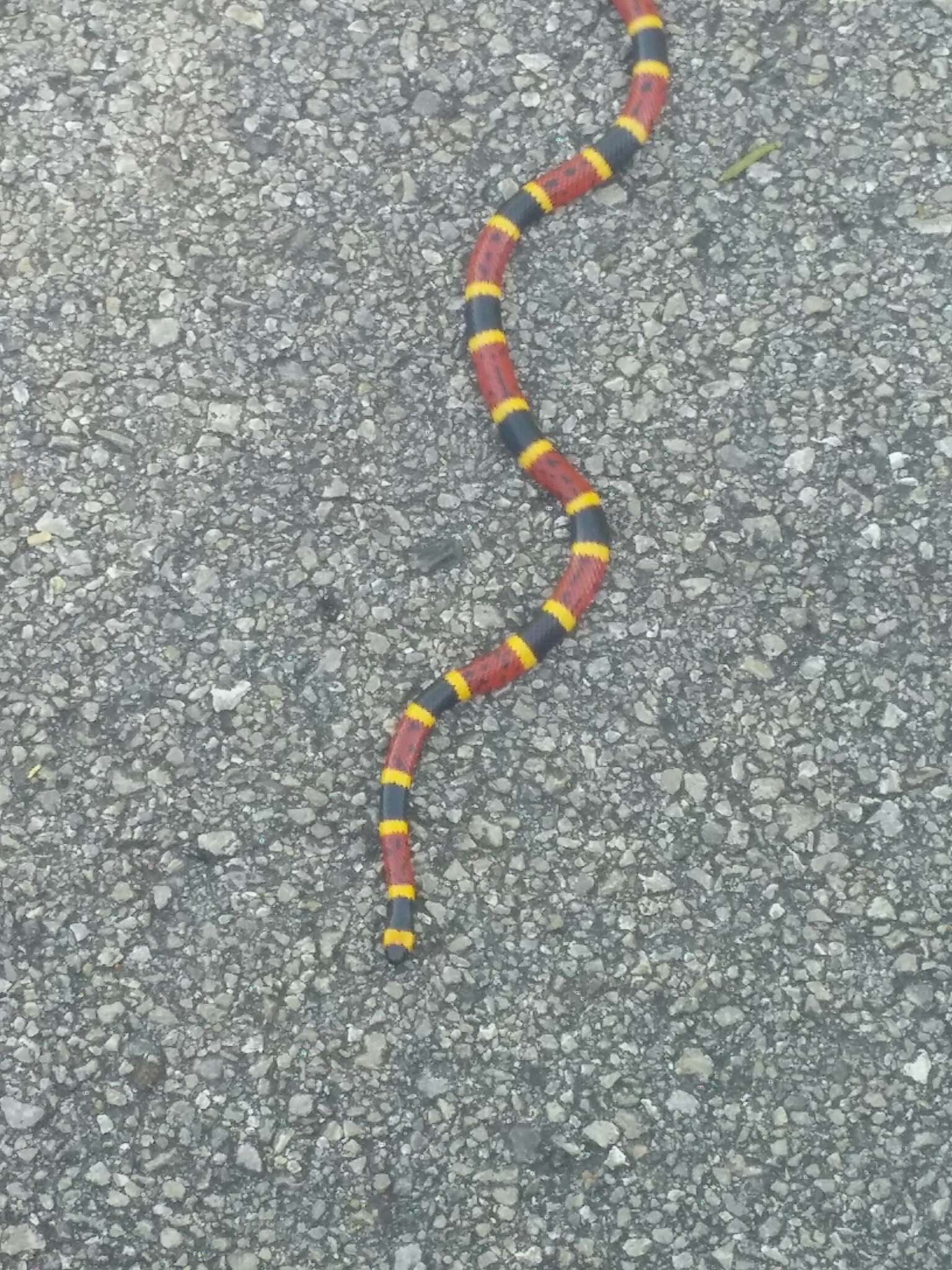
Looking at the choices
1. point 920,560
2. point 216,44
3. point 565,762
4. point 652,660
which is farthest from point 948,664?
point 216,44

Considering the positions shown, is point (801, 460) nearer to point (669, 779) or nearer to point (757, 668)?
point (757, 668)

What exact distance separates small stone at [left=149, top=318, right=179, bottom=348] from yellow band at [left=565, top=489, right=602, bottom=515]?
4.92 ft

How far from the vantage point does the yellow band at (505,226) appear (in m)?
4.77

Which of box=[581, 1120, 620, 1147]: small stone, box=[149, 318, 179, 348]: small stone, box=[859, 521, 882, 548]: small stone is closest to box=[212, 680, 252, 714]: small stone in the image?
box=[149, 318, 179, 348]: small stone

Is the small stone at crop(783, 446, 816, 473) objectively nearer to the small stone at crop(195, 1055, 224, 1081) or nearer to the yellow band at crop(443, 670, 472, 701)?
the yellow band at crop(443, 670, 472, 701)

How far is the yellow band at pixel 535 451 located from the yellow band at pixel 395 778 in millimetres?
1113

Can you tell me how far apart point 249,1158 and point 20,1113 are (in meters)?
0.66

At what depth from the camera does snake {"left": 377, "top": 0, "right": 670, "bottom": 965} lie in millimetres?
4109

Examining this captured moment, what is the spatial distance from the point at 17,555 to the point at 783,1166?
9.78 ft

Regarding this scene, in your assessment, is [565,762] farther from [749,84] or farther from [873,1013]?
[749,84]

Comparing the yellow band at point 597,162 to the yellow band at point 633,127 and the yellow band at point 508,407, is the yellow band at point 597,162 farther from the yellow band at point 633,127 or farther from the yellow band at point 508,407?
the yellow band at point 508,407

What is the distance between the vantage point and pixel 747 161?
4.96 meters

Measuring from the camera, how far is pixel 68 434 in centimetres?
464

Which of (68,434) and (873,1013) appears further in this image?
(68,434)
